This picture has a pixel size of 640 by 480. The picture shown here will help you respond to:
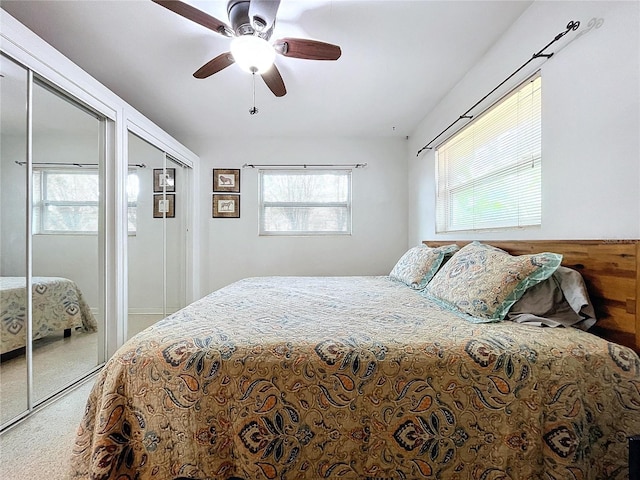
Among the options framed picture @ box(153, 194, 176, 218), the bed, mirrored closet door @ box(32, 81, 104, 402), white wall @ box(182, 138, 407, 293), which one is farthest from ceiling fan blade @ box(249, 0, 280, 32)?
white wall @ box(182, 138, 407, 293)

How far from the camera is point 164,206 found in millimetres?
3361

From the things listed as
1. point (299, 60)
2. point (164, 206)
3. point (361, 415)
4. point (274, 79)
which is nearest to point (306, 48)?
point (274, 79)

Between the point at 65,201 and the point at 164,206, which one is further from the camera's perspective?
the point at 164,206

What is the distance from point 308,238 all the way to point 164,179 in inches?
75.1

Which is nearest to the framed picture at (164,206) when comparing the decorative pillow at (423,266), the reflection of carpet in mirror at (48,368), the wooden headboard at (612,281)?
the reflection of carpet in mirror at (48,368)

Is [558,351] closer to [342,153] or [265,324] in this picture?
[265,324]

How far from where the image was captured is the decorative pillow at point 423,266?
2.29m

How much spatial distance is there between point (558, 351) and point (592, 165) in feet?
3.12

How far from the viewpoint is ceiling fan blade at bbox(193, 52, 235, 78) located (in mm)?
1875

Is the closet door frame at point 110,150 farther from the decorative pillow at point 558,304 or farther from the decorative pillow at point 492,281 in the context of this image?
the decorative pillow at point 558,304

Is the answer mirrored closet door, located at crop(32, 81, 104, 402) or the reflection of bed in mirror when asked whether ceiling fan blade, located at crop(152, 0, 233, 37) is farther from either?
the reflection of bed in mirror

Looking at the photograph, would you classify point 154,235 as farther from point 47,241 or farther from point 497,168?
point 497,168

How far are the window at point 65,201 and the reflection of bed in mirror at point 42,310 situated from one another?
→ 1.17 feet

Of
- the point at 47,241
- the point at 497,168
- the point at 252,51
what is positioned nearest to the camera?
the point at 252,51
